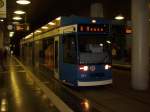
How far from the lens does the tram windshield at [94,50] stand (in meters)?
15.0

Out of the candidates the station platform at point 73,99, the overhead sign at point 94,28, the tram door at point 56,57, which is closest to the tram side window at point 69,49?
the overhead sign at point 94,28

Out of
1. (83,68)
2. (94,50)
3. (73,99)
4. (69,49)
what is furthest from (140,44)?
(73,99)

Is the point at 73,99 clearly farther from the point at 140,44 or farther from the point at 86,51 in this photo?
the point at 140,44

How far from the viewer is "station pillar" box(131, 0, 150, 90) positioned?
49.9 feet

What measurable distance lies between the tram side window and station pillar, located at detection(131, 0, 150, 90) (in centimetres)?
270

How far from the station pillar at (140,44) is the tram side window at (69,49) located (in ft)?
8.85

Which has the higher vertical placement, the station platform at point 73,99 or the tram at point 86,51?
the tram at point 86,51

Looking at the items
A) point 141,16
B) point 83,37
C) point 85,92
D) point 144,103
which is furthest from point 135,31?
point 144,103

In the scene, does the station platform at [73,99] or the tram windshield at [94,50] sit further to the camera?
the tram windshield at [94,50]

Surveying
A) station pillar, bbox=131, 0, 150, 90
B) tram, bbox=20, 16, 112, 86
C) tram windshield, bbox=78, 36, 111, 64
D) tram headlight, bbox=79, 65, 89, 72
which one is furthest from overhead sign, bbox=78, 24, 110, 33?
tram headlight, bbox=79, 65, 89, 72

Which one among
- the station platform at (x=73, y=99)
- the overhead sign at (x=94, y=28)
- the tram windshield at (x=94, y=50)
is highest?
the overhead sign at (x=94, y=28)

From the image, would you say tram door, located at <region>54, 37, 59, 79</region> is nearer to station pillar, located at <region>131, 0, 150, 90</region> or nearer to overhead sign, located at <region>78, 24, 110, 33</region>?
overhead sign, located at <region>78, 24, 110, 33</region>

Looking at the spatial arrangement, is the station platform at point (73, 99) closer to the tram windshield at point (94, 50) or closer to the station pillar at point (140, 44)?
the station pillar at point (140, 44)

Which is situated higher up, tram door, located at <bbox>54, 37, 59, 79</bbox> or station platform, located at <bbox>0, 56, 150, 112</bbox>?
tram door, located at <bbox>54, 37, 59, 79</bbox>
